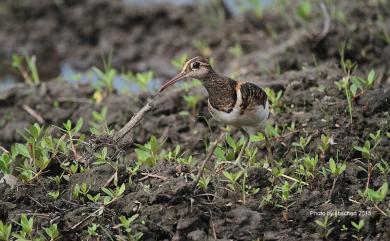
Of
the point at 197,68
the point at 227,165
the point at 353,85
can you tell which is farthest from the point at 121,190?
the point at 353,85

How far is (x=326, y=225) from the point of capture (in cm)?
459

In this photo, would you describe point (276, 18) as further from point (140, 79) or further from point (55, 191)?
point (55, 191)

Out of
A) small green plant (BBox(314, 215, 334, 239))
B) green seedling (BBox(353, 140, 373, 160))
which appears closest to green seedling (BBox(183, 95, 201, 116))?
green seedling (BBox(353, 140, 373, 160))

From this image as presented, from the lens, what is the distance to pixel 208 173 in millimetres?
5195

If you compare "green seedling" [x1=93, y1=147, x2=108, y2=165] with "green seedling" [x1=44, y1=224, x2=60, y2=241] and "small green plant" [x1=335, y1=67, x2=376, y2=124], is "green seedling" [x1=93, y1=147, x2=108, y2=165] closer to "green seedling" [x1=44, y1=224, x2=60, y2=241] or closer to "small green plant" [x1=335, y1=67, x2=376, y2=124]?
"green seedling" [x1=44, y1=224, x2=60, y2=241]

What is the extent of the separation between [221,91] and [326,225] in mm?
1146

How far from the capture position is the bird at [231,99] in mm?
4984

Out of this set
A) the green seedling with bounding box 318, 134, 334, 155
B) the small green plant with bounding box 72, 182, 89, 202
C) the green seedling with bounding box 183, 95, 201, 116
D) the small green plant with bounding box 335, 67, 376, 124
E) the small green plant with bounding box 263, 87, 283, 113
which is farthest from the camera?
the green seedling with bounding box 183, 95, 201, 116

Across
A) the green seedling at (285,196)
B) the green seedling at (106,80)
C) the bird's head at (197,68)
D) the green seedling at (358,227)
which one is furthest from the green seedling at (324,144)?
the green seedling at (106,80)

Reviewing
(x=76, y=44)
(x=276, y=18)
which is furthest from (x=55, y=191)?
(x=76, y=44)

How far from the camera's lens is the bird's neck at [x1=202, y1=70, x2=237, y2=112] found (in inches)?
198

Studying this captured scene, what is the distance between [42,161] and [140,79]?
236 centimetres

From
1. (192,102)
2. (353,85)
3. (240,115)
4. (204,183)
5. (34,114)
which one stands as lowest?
(34,114)

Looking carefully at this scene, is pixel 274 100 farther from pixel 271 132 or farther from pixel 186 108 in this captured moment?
pixel 186 108
